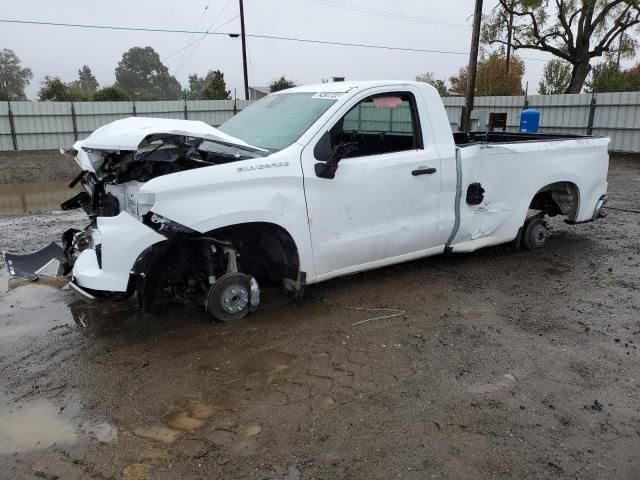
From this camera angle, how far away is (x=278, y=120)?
4.98m

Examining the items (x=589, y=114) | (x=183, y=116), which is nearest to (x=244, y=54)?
(x=183, y=116)

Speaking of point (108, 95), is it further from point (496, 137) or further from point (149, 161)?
point (149, 161)

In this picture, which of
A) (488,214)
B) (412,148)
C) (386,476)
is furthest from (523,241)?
(386,476)

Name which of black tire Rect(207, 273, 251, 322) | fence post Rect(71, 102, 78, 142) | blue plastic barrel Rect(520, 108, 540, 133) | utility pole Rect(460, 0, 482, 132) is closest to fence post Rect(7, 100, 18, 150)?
fence post Rect(71, 102, 78, 142)

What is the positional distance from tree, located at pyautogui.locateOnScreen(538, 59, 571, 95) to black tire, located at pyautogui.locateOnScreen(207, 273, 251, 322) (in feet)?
139

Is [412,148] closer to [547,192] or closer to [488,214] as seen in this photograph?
[488,214]

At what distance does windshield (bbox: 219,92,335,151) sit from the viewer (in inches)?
182

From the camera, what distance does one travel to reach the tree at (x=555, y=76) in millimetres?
41719

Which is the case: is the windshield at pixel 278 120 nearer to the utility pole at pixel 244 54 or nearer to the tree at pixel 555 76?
the utility pole at pixel 244 54

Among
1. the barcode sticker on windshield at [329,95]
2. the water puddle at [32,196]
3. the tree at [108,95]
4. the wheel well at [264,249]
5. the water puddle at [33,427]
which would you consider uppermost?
the tree at [108,95]

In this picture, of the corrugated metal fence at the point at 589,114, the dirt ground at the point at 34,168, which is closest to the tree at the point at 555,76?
the corrugated metal fence at the point at 589,114

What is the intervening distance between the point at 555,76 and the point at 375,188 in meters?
43.8

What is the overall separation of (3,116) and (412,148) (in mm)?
19098

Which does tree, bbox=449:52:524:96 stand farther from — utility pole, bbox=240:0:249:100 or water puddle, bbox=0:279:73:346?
water puddle, bbox=0:279:73:346
